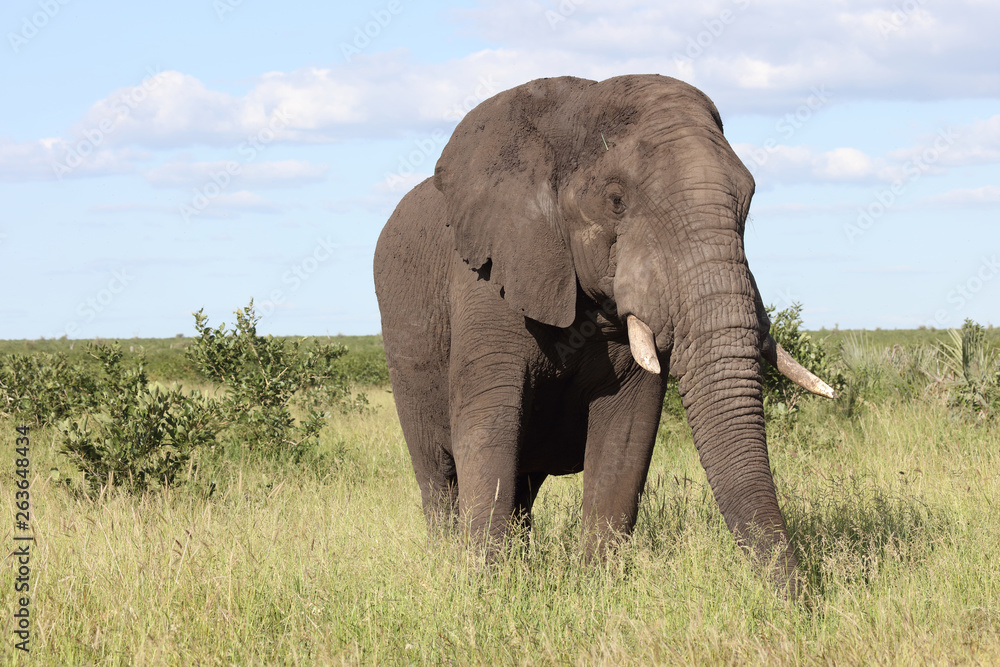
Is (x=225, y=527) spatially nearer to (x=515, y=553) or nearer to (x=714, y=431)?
(x=515, y=553)

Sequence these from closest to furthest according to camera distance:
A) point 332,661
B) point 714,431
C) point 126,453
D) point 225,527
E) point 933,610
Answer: point 332,661 < point 714,431 < point 933,610 < point 225,527 < point 126,453

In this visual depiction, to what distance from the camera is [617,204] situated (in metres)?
4.57

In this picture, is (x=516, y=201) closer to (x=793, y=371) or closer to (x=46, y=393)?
(x=793, y=371)

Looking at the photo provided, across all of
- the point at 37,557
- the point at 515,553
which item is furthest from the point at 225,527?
the point at 515,553

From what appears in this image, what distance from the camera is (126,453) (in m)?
8.45

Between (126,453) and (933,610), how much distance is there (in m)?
6.50

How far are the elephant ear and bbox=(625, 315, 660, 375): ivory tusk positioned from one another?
0.46m

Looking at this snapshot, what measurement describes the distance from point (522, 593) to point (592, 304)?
58.6 inches

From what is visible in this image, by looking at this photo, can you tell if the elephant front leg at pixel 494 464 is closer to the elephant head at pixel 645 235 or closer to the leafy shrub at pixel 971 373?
the elephant head at pixel 645 235

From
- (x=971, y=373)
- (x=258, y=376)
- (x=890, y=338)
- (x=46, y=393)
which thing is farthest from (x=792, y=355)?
(x=890, y=338)

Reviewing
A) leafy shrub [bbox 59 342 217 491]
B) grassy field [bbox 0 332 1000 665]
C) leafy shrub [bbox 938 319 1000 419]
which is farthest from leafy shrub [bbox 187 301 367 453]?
leafy shrub [bbox 938 319 1000 419]

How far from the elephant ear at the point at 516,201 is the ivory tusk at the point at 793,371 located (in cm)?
99

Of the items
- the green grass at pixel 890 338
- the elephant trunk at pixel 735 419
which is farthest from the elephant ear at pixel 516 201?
the green grass at pixel 890 338

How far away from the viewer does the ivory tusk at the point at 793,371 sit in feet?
14.9
